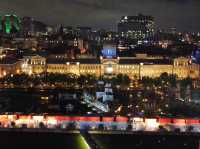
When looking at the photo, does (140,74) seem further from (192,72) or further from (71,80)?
(71,80)

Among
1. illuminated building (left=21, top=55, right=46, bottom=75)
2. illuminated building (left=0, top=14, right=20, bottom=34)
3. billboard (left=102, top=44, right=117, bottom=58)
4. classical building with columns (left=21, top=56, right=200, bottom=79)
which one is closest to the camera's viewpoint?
illuminated building (left=0, top=14, right=20, bottom=34)

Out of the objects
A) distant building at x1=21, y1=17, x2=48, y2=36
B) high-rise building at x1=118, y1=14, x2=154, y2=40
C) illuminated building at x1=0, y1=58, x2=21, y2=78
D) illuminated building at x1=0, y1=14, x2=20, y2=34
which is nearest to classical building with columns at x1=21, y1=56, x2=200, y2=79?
illuminated building at x1=0, y1=58, x2=21, y2=78

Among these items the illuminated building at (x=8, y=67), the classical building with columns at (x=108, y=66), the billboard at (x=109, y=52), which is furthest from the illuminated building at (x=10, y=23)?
the billboard at (x=109, y=52)

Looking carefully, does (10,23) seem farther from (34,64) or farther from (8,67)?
(34,64)

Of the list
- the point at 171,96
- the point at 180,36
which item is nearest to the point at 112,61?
the point at 171,96

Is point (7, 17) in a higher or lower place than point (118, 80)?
higher

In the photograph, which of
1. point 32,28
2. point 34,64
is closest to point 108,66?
point 34,64

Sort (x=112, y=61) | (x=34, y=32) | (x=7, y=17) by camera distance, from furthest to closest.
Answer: (x=34, y=32) < (x=112, y=61) < (x=7, y=17)

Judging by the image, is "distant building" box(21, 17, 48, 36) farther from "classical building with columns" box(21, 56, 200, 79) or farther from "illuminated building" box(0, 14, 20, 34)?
"illuminated building" box(0, 14, 20, 34)
